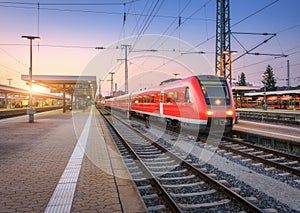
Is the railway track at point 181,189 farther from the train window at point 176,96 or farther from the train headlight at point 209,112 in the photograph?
the train window at point 176,96

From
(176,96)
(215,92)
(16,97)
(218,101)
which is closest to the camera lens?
(218,101)

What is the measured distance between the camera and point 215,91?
11180 mm

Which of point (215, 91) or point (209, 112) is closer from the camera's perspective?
point (209, 112)

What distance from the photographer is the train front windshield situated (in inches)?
430

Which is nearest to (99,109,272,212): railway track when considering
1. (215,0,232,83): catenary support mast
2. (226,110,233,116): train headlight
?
(226,110,233,116): train headlight

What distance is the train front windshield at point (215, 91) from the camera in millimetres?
10914

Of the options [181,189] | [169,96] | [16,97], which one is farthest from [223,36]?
[16,97]

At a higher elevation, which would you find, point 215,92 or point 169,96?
point 215,92

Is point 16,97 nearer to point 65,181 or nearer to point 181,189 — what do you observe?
point 65,181

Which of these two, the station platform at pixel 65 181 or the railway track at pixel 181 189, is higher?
the station platform at pixel 65 181

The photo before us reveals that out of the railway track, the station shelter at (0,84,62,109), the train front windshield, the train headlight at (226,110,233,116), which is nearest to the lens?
the railway track

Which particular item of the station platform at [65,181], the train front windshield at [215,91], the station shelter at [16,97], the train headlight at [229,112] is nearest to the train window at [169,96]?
the train front windshield at [215,91]

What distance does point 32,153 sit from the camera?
25.7 feet

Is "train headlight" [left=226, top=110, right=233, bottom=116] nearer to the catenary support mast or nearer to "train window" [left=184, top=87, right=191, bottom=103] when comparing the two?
"train window" [left=184, top=87, right=191, bottom=103]
